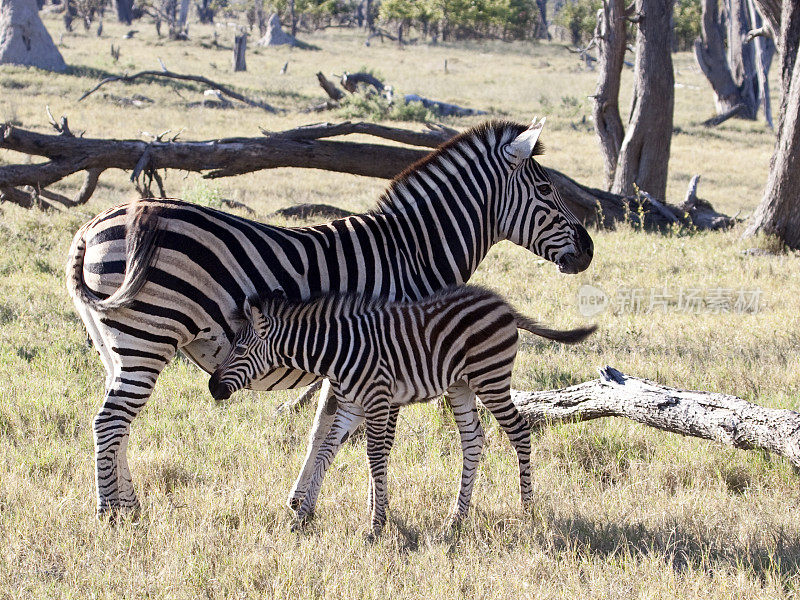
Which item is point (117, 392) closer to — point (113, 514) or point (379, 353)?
point (113, 514)

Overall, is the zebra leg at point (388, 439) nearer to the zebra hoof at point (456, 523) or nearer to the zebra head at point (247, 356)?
the zebra hoof at point (456, 523)

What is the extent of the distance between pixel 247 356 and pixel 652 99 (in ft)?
37.9

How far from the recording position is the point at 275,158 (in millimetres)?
11469

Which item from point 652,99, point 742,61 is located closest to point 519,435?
point 652,99

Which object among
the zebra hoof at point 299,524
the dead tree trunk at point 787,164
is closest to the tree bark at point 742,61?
the dead tree trunk at point 787,164

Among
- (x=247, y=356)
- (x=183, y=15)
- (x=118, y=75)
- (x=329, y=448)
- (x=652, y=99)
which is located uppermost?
(x=183, y=15)

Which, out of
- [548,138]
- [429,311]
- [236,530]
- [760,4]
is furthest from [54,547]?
[548,138]

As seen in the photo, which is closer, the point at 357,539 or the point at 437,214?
the point at 357,539

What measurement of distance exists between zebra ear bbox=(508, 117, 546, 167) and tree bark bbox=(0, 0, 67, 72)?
29899 millimetres

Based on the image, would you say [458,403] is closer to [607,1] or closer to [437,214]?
[437,214]

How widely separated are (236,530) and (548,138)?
21721 millimetres

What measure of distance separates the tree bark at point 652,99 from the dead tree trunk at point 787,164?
226 centimetres

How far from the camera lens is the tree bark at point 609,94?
15.6m

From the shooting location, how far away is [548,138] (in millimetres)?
24672
